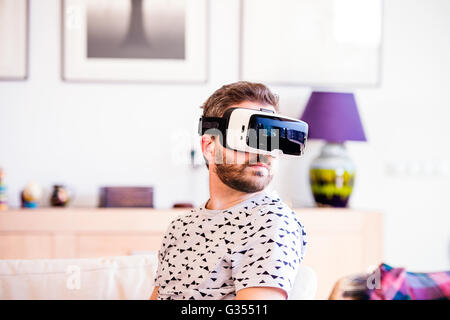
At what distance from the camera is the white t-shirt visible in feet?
2.27

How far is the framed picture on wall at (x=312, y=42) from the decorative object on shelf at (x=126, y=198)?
27.7 inches

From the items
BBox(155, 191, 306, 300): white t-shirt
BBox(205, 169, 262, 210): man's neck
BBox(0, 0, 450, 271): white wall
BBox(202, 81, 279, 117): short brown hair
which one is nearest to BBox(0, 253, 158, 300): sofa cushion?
BBox(155, 191, 306, 300): white t-shirt

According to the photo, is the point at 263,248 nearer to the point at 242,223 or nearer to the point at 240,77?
the point at 242,223

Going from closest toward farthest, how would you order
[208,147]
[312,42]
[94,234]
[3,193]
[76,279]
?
[208,147], [76,279], [94,234], [3,193], [312,42]

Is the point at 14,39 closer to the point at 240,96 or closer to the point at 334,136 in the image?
the point at 334,136

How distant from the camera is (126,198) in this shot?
6.74 feet

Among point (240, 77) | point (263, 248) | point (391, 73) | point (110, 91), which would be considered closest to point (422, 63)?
→ point (391, 73)

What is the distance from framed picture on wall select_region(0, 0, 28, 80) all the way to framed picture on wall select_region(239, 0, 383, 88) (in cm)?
95

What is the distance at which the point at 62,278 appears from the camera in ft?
3.69

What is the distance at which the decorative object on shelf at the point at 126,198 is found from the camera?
2.05 metres

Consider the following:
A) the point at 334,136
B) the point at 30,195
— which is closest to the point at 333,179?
the point at 334,136

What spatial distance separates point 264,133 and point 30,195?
1.59 meters

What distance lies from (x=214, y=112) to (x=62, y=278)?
1.89ft

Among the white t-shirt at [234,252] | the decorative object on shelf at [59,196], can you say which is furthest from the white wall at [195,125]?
the white t-shirt at [234,252]
